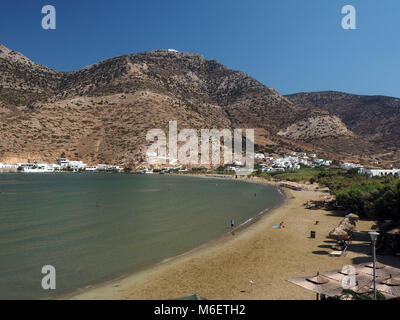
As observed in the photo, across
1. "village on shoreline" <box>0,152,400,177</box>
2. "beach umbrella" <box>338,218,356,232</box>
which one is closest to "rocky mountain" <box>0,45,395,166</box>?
"village on shoreline" <box>0,152,400,177</box>

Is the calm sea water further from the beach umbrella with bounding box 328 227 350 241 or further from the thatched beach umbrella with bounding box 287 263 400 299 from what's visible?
the thatched beach umbrella with bounding box 287 263 400 299

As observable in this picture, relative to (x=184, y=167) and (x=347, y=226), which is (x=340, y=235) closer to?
(x=347, y=226)

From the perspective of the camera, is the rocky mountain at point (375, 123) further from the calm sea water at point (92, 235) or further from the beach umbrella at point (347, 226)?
the beach umbrella at point (347, 226)

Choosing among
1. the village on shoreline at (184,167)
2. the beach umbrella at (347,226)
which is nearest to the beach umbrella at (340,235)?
the beach umbrella at (347,226)
